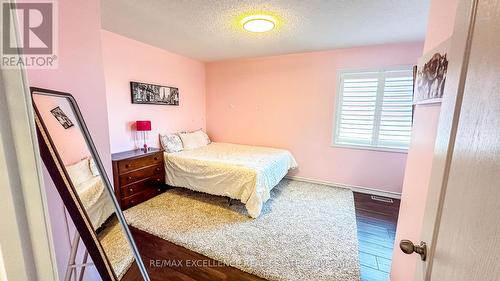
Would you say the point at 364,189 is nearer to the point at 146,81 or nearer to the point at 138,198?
the point at 138,198

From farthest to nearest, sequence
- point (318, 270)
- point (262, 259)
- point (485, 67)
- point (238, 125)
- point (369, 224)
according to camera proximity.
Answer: point (238, 125), point (369, 224), point (262, 259), point (318, 270), point (485, 67)

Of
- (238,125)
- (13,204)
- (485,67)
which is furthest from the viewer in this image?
(238,125)

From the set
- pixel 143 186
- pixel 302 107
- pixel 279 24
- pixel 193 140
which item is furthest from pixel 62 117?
pixel 302 107

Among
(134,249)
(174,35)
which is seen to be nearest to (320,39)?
(174,35)

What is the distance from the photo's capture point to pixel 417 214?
1.21 metres

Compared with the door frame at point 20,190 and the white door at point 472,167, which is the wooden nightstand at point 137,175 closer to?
the door frame at point 20,190

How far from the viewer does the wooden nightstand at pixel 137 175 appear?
2689mm

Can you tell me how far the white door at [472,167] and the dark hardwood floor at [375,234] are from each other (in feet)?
4.80

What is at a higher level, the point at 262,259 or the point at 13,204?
the point at 13,204

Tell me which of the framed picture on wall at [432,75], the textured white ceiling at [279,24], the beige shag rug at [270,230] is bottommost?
the beige shag rug at [270,230]

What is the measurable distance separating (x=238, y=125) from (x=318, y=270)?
315 centimetres

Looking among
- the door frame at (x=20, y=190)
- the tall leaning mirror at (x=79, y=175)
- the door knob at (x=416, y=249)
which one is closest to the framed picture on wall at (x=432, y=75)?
the door knob at (x=416, y=249)

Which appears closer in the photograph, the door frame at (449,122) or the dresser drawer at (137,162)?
the door frame at (449,122)

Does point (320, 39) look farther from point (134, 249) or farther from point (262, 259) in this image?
point (134, 249)
